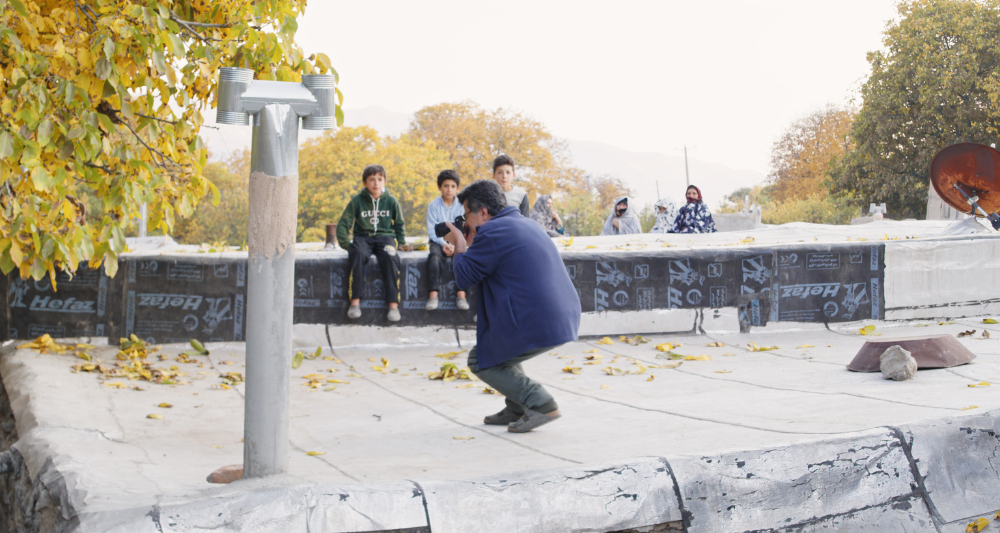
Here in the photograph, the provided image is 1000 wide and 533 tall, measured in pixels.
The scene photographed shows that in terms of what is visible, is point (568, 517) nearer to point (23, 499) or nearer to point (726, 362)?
point (23, 499)

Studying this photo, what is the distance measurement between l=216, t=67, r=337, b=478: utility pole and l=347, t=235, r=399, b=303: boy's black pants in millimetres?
4086

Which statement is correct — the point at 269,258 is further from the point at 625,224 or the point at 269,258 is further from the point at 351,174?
the point at 351,174

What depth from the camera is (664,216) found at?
14344 millimetres

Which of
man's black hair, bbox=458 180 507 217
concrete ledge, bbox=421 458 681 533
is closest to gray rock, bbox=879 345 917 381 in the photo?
concrete ledge, bbox=421 458 681 533

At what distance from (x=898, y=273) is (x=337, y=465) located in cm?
662

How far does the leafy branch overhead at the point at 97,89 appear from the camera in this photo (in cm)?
391

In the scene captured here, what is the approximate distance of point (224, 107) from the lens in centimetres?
302

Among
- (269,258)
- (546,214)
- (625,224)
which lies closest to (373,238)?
(269,258)

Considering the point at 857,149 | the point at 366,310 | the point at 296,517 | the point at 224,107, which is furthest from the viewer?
the point at 857,149

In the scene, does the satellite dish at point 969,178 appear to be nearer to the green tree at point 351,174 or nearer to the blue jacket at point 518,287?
the blue jacket at point 518,287

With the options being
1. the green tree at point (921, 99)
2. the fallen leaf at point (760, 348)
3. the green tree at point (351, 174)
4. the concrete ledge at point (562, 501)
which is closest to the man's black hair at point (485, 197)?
the concrete ledge at point (562, 501)

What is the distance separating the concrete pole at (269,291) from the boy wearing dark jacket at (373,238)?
4020 millimetres

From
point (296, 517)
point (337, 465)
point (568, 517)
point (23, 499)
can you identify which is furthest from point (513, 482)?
point (23, 499)

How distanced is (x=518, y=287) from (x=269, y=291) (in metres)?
1.43
